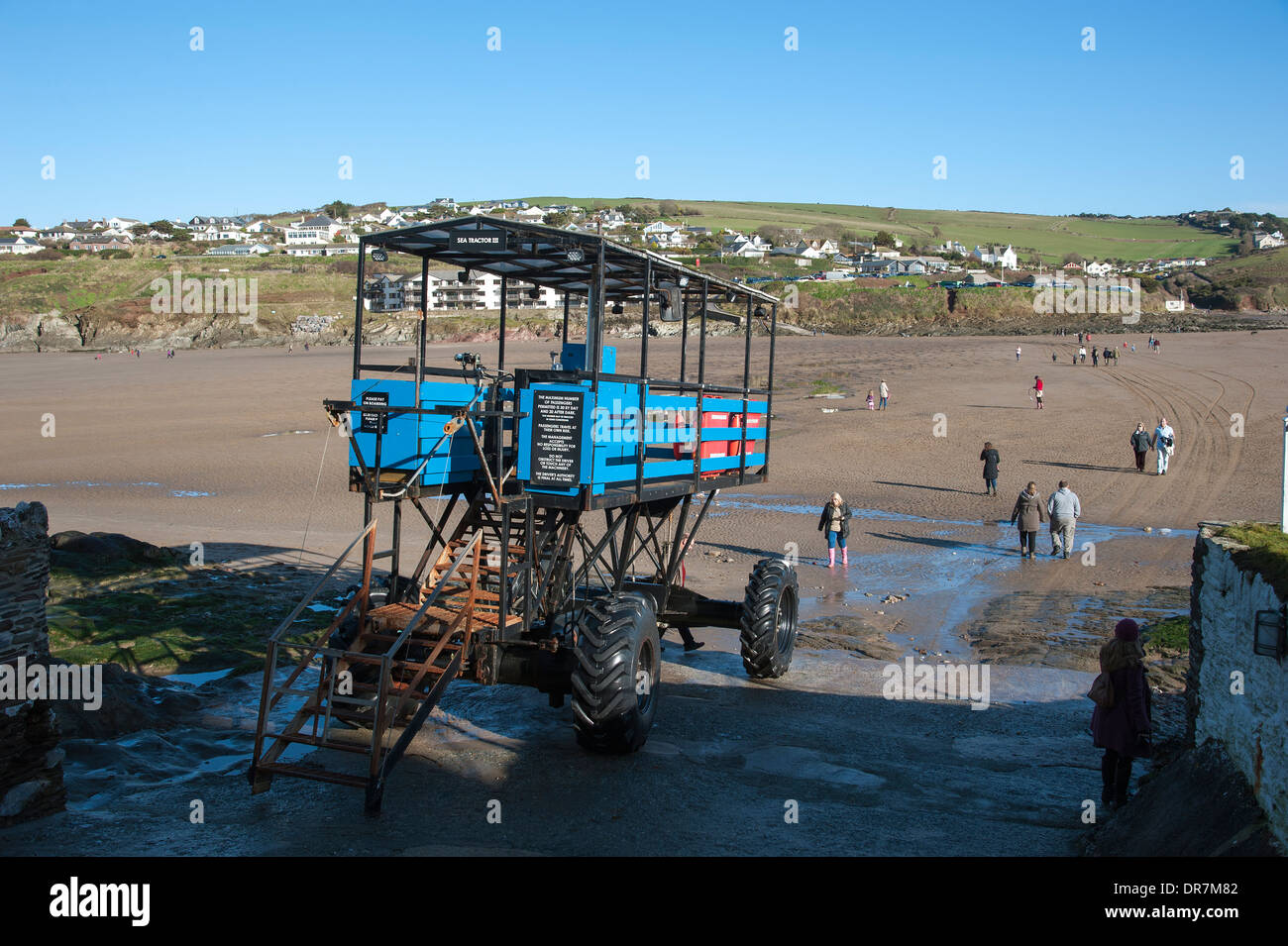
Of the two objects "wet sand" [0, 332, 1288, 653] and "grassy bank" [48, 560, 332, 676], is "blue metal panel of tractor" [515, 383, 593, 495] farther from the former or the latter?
"wet sand" [0, 332, 1288, 653]

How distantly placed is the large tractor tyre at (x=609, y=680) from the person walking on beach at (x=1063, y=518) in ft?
41.1

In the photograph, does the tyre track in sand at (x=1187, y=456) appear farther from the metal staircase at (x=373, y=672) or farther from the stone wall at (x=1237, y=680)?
the metal staircase at (x=373, y=672)

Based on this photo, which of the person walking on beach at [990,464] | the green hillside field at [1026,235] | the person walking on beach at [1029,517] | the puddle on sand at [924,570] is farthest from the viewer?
the green hillside field at [1026,235]

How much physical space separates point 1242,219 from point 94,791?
769 feet

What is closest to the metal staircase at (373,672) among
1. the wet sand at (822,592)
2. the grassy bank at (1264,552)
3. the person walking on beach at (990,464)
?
the wet sand at (822,592)

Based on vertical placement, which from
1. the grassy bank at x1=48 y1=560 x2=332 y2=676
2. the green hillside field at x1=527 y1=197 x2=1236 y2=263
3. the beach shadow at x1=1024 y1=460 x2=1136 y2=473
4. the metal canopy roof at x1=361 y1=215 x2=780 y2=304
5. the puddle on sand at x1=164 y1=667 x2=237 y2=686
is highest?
the green hillside field at x1=527 y1=197 x2=1236 y2=263

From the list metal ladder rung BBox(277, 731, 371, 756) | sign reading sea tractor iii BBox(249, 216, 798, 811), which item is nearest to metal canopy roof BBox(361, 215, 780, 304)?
sign reading sea tractor iii BBox(249, 216, 798, 811)

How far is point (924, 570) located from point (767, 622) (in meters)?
7.93

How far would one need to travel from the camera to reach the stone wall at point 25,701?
6.50m

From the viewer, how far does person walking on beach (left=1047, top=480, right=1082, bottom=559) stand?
17.9 m

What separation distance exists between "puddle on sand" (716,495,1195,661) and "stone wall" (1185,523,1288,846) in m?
4.88

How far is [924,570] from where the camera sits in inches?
680

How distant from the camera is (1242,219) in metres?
198

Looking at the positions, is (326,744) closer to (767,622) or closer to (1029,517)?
(767,622)
